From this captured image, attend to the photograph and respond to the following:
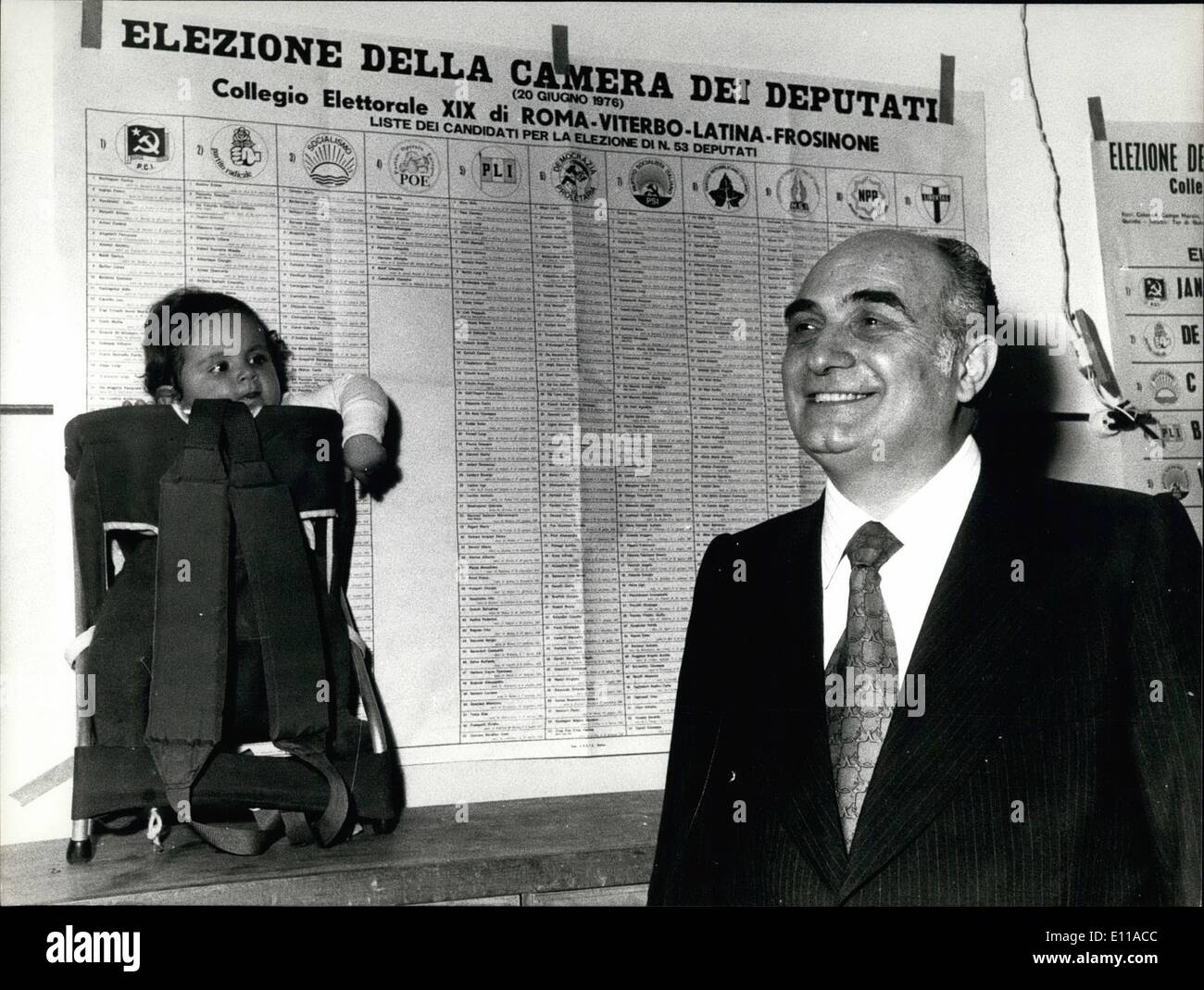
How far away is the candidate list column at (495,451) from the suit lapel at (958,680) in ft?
1.53

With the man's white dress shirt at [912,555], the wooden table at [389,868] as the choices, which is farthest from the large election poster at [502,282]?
the man's white dress shirt at [912,555]

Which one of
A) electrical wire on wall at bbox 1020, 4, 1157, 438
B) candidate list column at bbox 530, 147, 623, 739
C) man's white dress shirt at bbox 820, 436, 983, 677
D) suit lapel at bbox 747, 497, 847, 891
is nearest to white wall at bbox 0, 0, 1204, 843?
electrical wire on wall at bbox 1020, 4, 1157, 438

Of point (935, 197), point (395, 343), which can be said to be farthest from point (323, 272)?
point (935, 197)

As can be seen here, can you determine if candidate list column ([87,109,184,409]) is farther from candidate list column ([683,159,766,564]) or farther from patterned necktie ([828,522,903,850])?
patterned necktie ([828,522,903,850])

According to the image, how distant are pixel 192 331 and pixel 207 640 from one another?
15.0 inches

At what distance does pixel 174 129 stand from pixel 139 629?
2.01 feet

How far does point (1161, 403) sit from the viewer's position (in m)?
1.58

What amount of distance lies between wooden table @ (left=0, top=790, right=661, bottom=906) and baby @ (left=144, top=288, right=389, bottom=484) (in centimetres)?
46

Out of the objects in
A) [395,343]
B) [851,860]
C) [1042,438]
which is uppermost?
[395,343]

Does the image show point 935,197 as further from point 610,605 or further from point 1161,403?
point 610,605

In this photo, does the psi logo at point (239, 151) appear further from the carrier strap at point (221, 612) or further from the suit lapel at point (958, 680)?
the suit lapel at point (958, 680)

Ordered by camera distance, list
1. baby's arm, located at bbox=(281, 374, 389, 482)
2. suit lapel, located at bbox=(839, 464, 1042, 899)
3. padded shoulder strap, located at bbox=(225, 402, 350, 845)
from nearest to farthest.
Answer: suit lapel, located at bbox=(839, 464, 1042, 899) → padded shoulder strap, located at bbox=(225, 402, 350, 845) → baby's arm, located at bbox=(281, 374, 389, 482)
